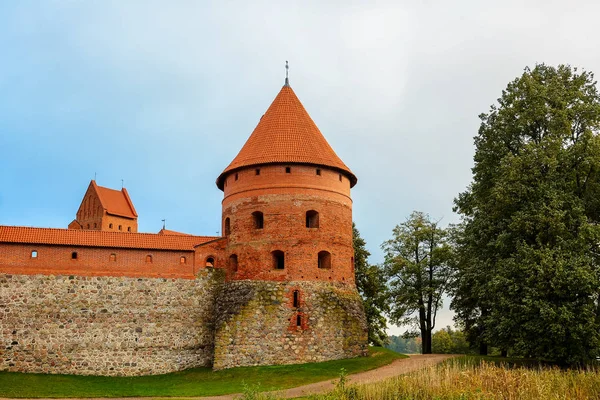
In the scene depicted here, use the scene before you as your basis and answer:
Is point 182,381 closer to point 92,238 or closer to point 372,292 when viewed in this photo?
point 92,238

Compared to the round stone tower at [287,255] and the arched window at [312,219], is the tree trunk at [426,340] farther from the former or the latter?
the arched window at [312,219]

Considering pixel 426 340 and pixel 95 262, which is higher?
pixel 95 262

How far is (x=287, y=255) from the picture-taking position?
71.9ft

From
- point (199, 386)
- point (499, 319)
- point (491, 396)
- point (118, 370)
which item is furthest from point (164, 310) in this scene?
point (491, 396)

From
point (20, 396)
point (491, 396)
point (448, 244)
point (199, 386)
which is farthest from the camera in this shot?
point (448, 244)

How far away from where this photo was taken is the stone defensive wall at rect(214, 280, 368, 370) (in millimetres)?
20844

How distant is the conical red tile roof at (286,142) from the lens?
22.8 metres

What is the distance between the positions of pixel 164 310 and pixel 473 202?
11.6 metres

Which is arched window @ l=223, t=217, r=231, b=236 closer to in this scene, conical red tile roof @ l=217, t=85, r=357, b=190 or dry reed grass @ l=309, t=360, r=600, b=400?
conical red tile roof @ l=217, t=85, r=357, b=190

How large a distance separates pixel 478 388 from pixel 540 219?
25.0 ft

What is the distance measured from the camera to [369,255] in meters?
30.1

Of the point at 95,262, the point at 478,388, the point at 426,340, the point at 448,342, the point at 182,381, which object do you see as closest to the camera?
the point at 478,388

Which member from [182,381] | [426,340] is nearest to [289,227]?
[182,381]

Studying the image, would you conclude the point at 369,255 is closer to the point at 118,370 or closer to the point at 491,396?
the point at 118,370
